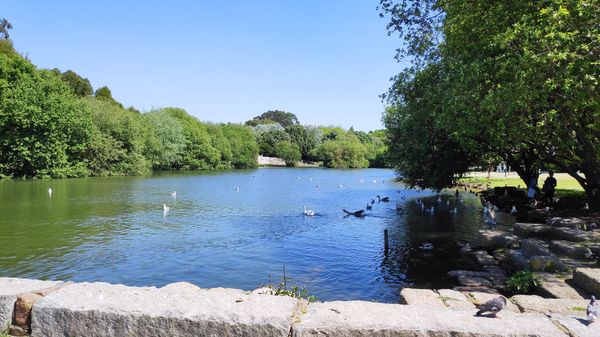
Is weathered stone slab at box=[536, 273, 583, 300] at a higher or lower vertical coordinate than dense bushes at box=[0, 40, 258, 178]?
lower

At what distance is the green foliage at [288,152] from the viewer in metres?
139

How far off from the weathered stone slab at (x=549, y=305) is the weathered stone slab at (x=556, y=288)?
121cm

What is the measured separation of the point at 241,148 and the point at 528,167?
95008 mm

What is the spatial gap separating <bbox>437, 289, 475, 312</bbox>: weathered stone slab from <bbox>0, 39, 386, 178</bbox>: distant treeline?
60205mm

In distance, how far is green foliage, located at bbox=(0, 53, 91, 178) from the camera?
2222 inches

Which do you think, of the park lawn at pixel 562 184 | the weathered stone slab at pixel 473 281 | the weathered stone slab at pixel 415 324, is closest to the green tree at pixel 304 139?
the park lawn at pixel 562 184

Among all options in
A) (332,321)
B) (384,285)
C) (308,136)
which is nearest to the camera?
(332,321)

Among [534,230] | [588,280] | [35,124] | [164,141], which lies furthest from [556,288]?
[164,141]

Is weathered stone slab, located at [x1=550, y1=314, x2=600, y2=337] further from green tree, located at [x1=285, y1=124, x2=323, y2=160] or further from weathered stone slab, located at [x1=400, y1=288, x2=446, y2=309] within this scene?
green tree, located at [x1=285, y1=124, x2=323, y2=160]

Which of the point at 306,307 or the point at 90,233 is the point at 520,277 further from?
the point at 90,233

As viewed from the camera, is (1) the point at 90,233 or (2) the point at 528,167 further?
(2) the point at 528,167

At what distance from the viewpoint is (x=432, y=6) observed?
25109 millimetres

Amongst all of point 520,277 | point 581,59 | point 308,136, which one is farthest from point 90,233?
point 308,136

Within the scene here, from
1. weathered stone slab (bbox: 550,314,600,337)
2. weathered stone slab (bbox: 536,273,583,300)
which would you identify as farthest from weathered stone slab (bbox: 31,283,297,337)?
weathered stone slab (bbox: 536,273,583,300)
